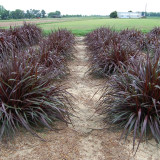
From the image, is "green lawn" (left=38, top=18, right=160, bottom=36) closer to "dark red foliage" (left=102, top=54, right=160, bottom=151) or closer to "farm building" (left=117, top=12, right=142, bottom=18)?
"dark red foliage" (left=102, top=54, right=160, bottom=151)

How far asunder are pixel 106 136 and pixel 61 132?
1.89 ft

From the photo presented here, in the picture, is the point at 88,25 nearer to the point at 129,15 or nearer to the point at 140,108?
the point at 140,108

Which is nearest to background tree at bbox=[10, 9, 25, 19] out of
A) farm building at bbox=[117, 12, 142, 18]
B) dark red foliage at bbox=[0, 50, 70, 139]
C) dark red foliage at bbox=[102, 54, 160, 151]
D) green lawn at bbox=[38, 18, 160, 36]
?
farm building at bbox=[117, 12, 142, 18]

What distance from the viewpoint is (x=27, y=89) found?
107 inches

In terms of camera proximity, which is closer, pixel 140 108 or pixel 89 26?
pixel 140 108

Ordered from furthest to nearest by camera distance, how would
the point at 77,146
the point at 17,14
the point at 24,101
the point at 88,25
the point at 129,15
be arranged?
the point at 17,14 < the point at 129,15 < the point at 88,25 < the point at 24,101 < the point at 77,146

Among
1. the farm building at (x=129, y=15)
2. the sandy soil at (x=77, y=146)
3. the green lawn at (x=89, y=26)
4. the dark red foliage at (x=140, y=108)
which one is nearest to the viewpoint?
the sandy soil at (x=77, y=146)

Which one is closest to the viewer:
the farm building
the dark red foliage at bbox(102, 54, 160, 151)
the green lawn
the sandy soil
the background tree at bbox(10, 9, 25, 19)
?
the sandy soil

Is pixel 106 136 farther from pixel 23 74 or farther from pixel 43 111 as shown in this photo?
pixel 23 74

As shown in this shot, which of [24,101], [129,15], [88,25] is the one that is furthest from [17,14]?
[24,101]

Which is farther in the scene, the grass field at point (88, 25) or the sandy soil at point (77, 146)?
the grass field at point (88, 25)

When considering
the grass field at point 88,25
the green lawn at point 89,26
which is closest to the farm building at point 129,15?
the grass field at point 88,25

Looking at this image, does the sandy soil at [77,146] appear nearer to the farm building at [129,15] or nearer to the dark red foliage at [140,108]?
the dark red foliage at [140,108]

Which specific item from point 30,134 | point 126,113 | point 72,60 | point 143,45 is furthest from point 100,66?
point 143,45
